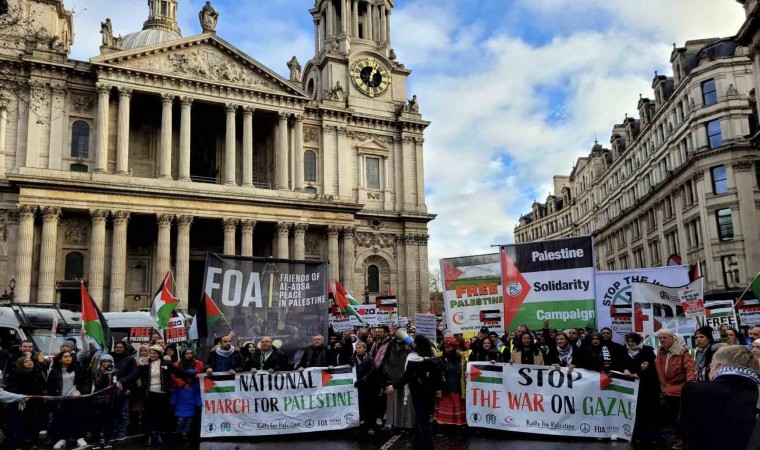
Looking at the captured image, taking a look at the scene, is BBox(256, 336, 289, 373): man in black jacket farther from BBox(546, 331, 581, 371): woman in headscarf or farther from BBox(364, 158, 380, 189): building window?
BBox(364, 158, 380, 189): building window

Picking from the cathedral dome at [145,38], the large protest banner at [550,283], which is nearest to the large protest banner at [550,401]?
the large protest banner at [550,283]

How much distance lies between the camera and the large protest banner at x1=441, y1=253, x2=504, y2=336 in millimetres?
14289

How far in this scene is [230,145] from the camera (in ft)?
126

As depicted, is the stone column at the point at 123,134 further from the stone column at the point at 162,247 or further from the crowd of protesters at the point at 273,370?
the crowd of protesters at the point at 273,370

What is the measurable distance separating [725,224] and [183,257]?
34.7 m

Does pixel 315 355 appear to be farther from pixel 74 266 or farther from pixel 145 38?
pixel 145 38

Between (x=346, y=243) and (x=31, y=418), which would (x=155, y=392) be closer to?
(x=31, y=418)

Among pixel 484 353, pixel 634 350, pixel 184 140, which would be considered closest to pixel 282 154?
pixel 184 140

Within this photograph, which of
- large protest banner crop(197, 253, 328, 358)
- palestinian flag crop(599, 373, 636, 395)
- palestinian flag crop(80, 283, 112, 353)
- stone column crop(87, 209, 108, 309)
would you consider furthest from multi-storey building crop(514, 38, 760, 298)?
stone column crop(87, 209, 108, 309)

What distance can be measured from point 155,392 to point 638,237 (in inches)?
2088

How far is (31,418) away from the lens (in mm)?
11273

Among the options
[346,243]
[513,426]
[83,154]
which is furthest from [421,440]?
[83,154]

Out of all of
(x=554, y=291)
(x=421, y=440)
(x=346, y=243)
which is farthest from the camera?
(x=346, y=243)

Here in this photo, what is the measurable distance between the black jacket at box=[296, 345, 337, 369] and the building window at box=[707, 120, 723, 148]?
128 feet
